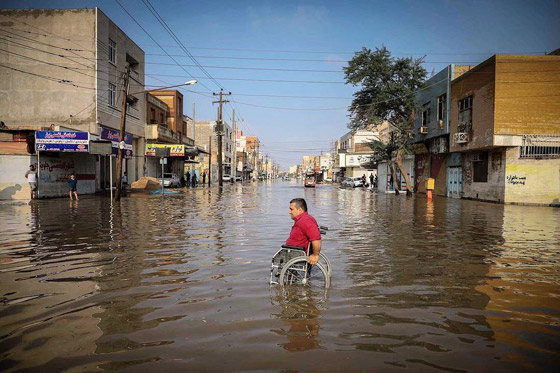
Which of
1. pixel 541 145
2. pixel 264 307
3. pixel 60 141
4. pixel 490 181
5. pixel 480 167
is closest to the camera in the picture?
pixel 264 307

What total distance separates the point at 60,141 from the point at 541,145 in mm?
28800

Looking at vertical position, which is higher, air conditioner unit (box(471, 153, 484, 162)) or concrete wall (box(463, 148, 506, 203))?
air conditioner unit (box(471, 153, 484, 162))

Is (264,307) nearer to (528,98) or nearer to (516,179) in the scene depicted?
(516,179)

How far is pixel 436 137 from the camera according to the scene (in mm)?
35562

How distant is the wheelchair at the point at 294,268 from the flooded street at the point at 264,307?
21cm

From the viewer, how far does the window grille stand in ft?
81.4

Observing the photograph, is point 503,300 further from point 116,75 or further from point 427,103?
point 427,103

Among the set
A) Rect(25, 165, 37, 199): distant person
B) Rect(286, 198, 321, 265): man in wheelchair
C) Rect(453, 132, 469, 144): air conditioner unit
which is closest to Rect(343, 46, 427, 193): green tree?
Rect(453, 132, 469, 144): air conditioner unit

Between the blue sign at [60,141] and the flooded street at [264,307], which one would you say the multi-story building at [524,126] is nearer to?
the flooded street at [264,307]

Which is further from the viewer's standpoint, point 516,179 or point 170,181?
point 170,181

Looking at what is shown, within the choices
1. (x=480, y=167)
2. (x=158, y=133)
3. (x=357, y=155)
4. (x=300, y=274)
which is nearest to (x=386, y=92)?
(x=480, y=167)

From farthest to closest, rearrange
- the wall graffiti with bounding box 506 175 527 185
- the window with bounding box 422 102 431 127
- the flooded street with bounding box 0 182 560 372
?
1. the window with bounding box 422 102 431 127
2. the wall graffiti with bounding box 506 175 527 185
3. the flooded street with bounding box 0 182 560 372

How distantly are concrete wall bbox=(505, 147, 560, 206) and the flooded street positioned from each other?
1742cm

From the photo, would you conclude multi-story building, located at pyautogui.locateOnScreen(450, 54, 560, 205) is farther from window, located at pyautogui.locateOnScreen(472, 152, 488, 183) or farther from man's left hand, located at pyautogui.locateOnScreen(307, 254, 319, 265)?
man's left hand, located at pyautogui.locateOnScreen(307, 254, 319, 265)
